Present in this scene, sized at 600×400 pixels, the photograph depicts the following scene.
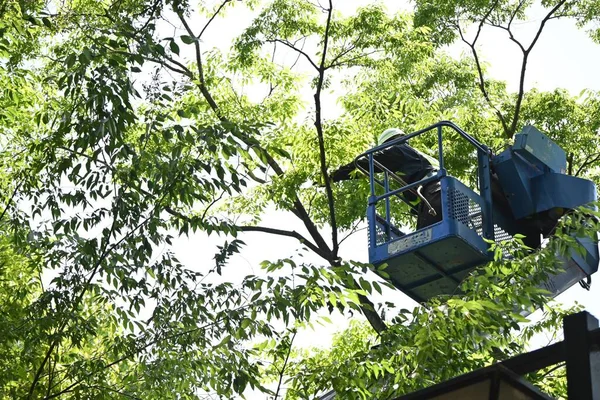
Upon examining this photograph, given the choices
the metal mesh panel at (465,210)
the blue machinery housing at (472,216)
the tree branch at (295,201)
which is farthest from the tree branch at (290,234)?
the metal mesh panel at (465,210)

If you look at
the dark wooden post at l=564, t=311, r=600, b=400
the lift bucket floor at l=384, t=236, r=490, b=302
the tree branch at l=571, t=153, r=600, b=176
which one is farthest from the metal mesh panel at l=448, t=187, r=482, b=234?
the dark wooden post at l=564, t=311, r=600, b=400

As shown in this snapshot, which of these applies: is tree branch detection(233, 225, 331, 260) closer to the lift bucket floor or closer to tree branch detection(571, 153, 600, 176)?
the lift bucket floor

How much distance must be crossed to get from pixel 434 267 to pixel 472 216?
0.70 meters

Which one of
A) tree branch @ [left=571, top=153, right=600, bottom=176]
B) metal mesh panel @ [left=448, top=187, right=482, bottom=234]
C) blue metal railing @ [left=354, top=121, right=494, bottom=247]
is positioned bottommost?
metal mesh panel @ [left=448, top=187, right=482, bottom=234]

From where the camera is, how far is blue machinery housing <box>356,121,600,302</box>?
1091 cm

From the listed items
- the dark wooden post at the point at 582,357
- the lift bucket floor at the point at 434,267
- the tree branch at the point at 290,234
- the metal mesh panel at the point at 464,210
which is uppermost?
the tree branch at the point at 290,234

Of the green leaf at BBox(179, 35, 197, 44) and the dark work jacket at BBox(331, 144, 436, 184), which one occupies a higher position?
the dark work jacket at BBox(331, 144, 436, 184)

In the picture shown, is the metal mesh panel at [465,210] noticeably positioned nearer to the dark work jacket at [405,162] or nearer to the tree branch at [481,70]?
the dark work jacket at [405,162]

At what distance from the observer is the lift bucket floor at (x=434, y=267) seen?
10.9 metres

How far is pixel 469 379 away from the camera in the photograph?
311cm

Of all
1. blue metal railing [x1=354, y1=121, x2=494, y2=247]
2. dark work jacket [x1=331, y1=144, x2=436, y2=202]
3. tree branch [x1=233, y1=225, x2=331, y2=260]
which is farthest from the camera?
tree branch [x1=233, y1=225, x2=331, y2=260]

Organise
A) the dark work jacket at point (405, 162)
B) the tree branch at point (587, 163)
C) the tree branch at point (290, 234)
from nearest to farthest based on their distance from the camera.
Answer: the dark work jacket at point (405, 162) → the tree branch at point (290, 234) → the tree branch at point (587, 163)

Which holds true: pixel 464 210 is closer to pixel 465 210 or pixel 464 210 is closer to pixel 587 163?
pixel 465 210

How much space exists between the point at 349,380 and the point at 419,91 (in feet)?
34.7
